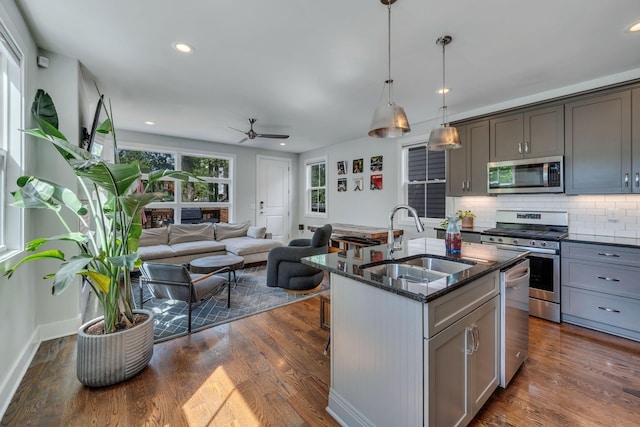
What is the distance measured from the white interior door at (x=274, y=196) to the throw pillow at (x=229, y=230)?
905mm

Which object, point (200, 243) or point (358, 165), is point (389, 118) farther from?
point (200, 243)

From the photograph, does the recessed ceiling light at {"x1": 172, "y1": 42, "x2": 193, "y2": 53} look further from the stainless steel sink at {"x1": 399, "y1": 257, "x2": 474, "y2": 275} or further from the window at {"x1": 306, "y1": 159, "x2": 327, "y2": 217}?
the window at {"x1": 306, "y1": 159, "x2": 327, "y2": 217}

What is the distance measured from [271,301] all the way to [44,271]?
2.24 m

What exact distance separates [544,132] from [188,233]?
5668mm

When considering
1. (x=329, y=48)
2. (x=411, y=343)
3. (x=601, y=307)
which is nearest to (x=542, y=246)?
(x=601, y=307)

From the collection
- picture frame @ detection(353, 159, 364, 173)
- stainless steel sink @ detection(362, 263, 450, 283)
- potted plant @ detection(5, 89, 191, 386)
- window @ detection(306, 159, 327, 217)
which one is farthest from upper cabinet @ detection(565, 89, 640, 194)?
window @ detection(306, 159, 327, 217)

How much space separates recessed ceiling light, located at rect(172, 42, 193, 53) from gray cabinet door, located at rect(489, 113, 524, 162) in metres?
3.62

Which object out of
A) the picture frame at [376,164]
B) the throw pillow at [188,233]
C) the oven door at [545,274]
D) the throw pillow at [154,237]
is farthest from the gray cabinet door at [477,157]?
the throw pillow at [154,237]

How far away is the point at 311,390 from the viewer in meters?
1.96

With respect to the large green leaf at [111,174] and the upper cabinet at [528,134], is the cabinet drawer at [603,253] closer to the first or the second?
the upper cabinet at [528,134]

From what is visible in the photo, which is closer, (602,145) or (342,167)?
(602,145)

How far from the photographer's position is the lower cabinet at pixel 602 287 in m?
2.62

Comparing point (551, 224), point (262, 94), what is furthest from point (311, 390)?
point (551, 224)

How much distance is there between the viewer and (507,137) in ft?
11.8
